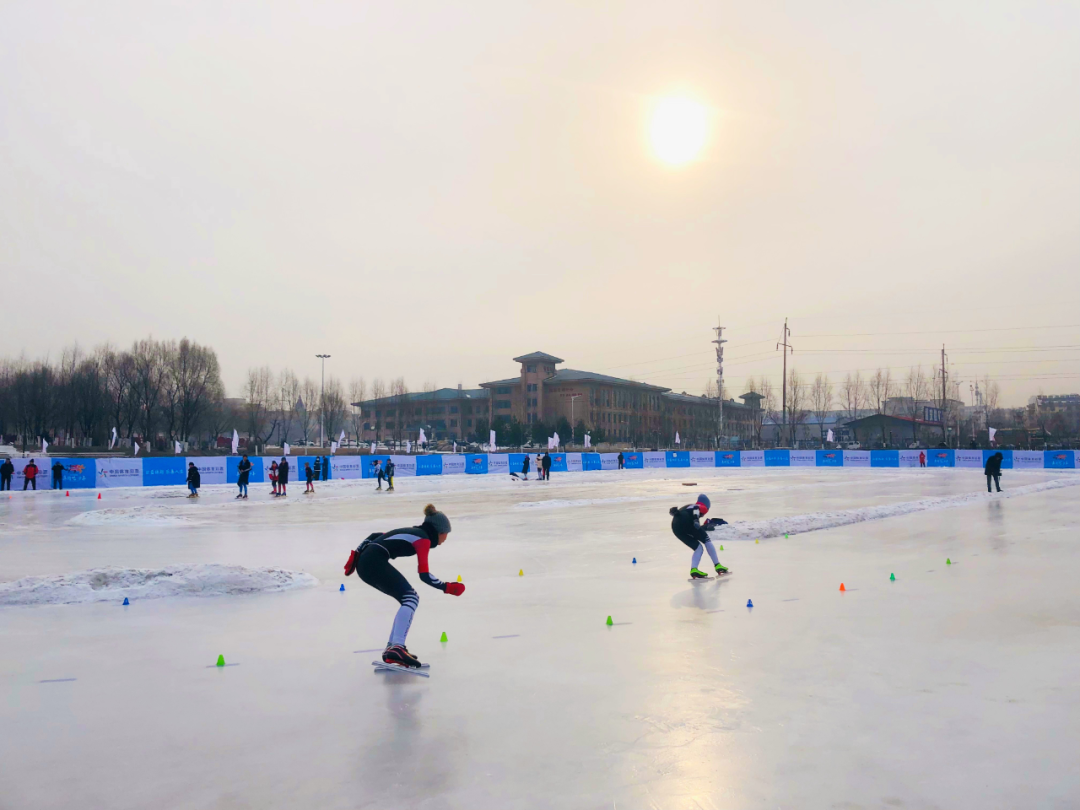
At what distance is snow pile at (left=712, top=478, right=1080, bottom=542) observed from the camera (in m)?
15.9

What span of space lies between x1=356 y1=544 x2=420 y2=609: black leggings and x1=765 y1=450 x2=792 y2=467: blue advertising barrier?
5372 cm

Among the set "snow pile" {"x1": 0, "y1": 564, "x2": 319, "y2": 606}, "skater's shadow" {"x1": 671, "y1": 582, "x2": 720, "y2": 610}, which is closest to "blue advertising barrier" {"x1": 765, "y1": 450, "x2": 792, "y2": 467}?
"skater's shadow" {"x1": 671, "y1": 582, "x2": 720, "y2": 610}

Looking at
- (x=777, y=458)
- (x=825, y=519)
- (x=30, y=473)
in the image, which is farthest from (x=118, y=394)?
(x=825, y=519)

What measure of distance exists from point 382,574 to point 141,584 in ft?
16.8

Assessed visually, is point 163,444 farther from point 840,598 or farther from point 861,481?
point 840,598

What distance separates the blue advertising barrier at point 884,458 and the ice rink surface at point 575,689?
4370cm

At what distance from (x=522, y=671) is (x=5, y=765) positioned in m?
3.52

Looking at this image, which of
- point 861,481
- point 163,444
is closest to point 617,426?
point 163,444

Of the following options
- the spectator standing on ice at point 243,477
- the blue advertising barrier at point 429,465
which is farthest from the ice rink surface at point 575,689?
the blue advertising barrier at point 429,465

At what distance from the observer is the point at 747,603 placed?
30.6 feet

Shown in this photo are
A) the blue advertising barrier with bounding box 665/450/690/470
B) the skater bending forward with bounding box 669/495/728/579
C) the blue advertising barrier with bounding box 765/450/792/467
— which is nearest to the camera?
the skater bending forward with bounding box 669/495/728/579

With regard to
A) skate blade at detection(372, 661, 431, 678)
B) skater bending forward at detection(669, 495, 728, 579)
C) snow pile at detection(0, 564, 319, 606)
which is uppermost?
skater bending forward at detection(669, 495, 728, 579)

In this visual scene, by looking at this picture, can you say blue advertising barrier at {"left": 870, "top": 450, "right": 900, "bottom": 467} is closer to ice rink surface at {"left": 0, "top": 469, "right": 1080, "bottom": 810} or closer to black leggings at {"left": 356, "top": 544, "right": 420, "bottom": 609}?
ice rink surface at {"left": 0, "top": 469, "right": 1080, "bottom": 810}

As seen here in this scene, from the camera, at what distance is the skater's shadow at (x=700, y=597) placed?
9.36m
